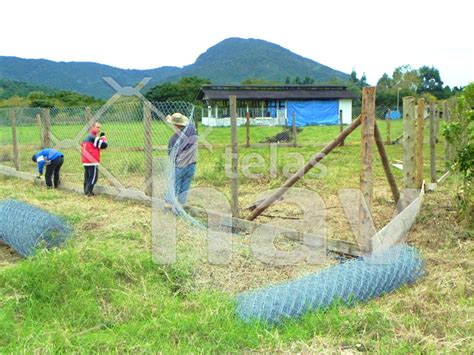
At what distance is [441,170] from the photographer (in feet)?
38.1

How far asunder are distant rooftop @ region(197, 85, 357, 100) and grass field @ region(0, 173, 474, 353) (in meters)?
39.0

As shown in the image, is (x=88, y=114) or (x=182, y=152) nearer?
(x=182, y=152)

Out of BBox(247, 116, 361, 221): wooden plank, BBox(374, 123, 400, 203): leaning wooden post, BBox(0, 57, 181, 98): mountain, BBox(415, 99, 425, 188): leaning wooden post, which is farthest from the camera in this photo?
BBox(0, 57, 181, 98): mountain

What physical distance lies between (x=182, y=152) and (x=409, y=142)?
3.37 m

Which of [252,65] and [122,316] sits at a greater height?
[252,65]

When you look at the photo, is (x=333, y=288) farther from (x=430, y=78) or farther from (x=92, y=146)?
(x=430, y=78)

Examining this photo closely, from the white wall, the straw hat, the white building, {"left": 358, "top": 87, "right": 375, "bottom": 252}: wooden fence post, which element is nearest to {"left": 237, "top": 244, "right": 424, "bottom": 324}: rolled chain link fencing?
{"left": 358, "top": 87, "right": 375, "bottom": 252}: wooden fence post

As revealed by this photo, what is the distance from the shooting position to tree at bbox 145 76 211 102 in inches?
2110

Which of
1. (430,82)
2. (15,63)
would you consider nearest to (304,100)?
(430,82)

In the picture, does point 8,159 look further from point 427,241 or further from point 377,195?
point 427,241

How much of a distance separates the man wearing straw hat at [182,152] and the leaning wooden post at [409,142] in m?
3.16

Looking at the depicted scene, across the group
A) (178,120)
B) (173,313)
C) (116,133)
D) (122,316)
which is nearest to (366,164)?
(173,313)

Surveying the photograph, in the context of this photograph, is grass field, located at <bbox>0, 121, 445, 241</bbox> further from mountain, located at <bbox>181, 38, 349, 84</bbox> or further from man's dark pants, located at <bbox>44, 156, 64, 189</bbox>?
mountain, located at <bbox>181, 38, 349, 84</bbox>

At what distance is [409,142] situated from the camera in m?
7.16
